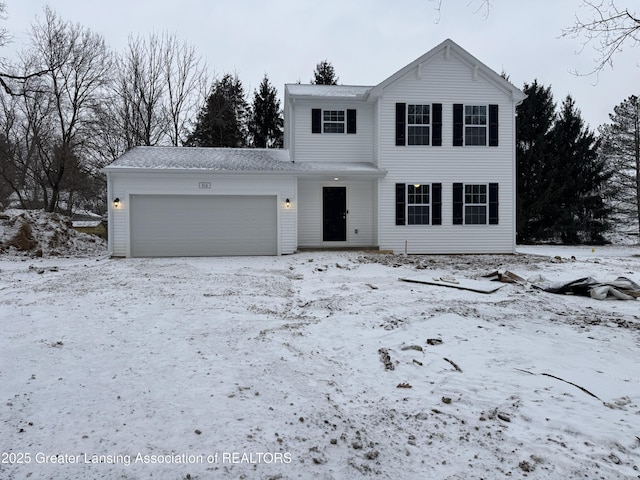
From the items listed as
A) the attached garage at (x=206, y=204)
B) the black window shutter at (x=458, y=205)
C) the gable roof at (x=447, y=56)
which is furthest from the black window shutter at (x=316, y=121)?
the black window shutter at (x=458, y=205)

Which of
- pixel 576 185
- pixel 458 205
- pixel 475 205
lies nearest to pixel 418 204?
pixel 458 205

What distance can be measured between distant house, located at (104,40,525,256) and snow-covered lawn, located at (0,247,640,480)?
6.67m

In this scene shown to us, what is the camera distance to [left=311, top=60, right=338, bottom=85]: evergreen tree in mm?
29891

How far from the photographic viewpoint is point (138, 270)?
9656mm

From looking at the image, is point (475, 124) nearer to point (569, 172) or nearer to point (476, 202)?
point (476, 202)

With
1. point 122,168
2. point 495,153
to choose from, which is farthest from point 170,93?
point 495,153

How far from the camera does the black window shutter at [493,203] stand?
14.3 m

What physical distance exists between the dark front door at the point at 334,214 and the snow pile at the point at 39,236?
9120mm

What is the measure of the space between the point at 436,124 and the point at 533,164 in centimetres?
1079

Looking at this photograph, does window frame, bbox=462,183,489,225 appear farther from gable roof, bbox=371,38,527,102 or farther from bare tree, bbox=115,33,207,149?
bare tree, bbox=115,33,207,149

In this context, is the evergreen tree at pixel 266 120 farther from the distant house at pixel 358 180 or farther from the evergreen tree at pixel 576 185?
the evergreen tree at pixel 576 185

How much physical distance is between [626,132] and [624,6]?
71.2 ft

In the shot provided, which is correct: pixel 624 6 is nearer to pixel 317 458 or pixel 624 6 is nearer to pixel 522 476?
pixel 522 476

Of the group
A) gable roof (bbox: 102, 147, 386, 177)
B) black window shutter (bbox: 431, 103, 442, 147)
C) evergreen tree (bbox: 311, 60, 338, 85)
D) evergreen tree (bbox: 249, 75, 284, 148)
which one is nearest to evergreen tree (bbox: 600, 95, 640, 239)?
black window shutter (bbox: 431, 103, 442, 147)
